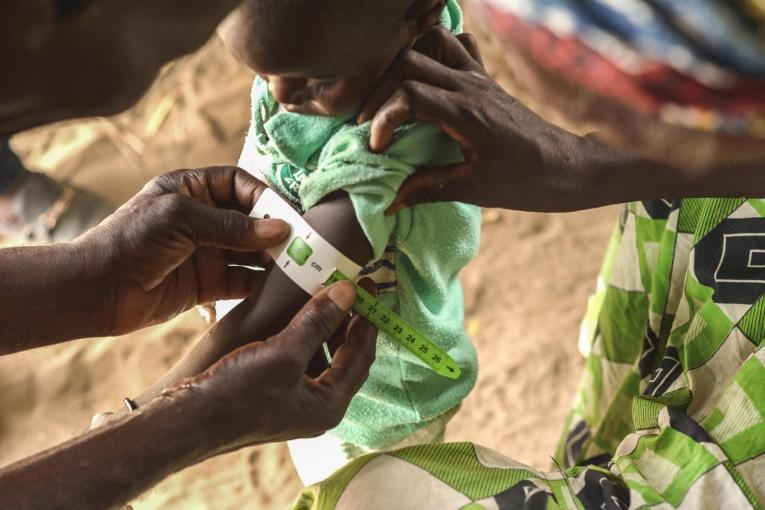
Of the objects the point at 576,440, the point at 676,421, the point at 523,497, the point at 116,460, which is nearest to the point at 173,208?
the point at 116,460

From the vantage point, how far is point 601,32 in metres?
0.49

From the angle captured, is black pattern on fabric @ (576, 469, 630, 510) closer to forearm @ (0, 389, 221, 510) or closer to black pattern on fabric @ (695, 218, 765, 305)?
→ black pattern on fabric @ (695, 218, 765, 305)

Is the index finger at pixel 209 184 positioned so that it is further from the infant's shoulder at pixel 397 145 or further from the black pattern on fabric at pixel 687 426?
the black pattern on fabric at pixel 687 426

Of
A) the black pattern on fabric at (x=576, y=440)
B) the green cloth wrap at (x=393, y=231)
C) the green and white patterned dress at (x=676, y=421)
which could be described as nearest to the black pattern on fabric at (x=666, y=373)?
the green and white patterned dress at (x=676, y=421)

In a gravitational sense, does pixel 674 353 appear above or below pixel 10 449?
above

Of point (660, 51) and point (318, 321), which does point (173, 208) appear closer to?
point (318, 321)

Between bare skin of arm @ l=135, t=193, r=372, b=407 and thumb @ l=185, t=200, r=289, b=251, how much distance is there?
1.7 inches

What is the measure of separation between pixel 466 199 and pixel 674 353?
425 millimetres

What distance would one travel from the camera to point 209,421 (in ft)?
3.10

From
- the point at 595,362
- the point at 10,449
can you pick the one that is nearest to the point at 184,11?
the point at 595,362

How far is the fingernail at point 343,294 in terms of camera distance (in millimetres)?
1003

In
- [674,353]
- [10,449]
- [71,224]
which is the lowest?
[10,449]

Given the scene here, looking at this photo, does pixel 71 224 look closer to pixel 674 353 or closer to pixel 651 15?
pixel 674 353

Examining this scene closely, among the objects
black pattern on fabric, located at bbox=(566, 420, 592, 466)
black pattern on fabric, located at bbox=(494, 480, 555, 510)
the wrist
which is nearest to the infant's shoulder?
the wrist
